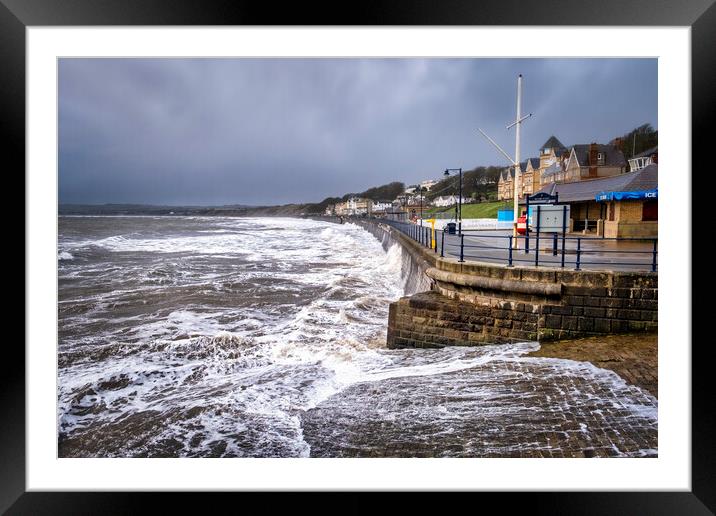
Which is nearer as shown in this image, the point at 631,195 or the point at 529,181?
the point at 631,195

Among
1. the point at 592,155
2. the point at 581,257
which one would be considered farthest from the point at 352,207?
the point at 581,257

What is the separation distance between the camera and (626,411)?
3889mm

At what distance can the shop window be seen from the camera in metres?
9.81

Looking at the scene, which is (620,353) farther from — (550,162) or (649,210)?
(550,162)

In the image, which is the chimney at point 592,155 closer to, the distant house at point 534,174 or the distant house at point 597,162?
the distant house at point 597,162

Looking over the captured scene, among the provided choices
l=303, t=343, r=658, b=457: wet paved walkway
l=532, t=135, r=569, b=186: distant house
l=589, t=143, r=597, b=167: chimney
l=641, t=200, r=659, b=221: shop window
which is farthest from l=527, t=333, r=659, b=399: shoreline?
l=532, t=135, r=569, b=186: distant house

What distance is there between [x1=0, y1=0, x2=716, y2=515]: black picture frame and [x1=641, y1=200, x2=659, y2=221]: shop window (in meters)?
7.85
